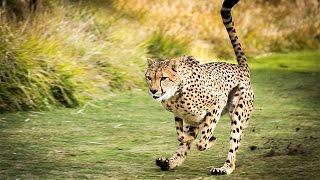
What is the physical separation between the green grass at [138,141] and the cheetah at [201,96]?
0.20m

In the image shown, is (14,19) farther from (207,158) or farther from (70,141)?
(207,158)

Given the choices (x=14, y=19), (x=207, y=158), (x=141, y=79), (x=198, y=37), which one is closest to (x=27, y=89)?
(x=14, y=19)

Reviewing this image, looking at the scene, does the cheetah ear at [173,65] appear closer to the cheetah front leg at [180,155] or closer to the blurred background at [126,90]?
the cheetah front leg at [180,155]

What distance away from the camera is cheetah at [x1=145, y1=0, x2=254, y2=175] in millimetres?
5480

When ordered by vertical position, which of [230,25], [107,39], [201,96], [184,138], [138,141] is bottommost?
[138,141]

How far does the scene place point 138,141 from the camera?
7.11 m

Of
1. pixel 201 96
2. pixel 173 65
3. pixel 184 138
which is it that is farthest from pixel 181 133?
pixel 173 65

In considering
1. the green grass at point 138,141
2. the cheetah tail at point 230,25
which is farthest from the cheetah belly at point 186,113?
the cheetah tail at point 230,25

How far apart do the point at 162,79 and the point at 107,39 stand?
5.23 metres

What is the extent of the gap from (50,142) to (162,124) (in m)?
1.29

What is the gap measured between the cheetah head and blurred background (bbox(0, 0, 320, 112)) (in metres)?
3.17

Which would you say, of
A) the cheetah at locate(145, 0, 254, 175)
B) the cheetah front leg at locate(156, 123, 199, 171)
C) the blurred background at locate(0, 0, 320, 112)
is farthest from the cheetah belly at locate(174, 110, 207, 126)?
the blurred background at locate(0, 0, 320, 112)

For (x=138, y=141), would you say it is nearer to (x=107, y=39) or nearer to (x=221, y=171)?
(x=221, y=171)

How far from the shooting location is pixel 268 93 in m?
10.1
